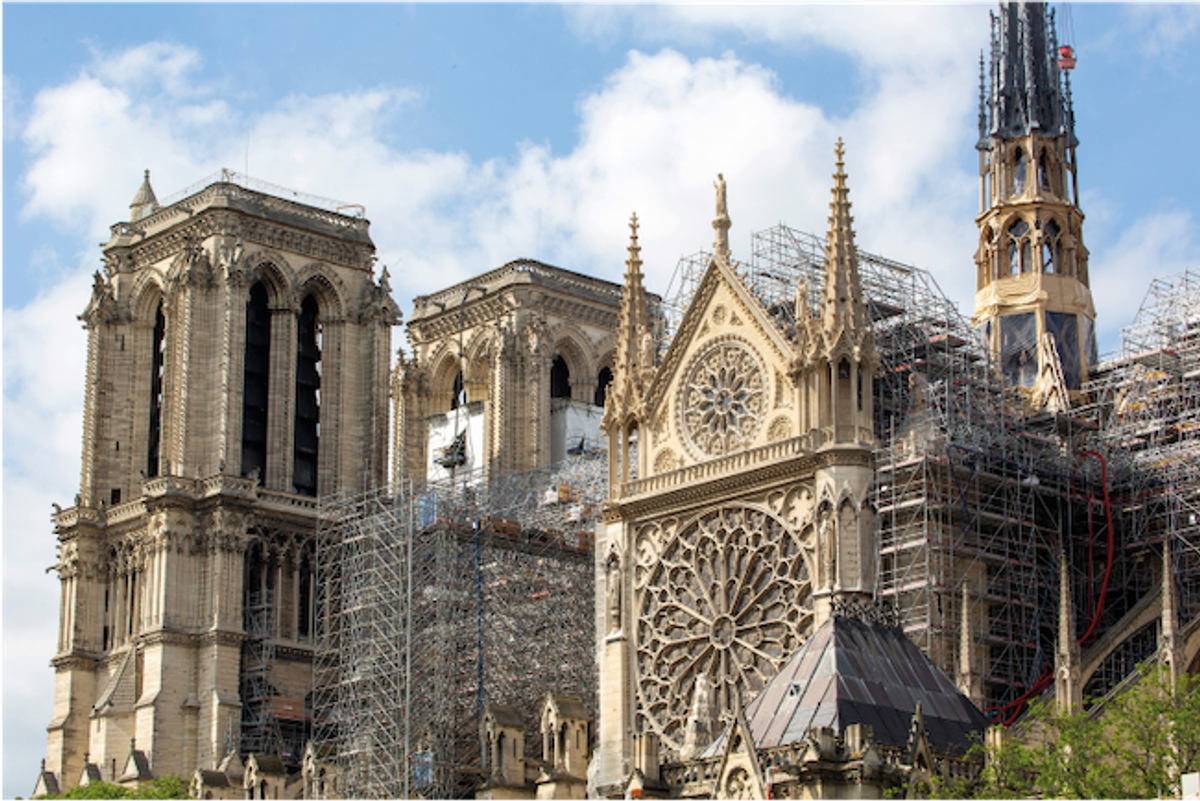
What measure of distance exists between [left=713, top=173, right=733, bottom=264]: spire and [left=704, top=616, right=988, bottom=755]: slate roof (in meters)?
12.5

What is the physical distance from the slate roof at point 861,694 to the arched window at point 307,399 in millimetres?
37522

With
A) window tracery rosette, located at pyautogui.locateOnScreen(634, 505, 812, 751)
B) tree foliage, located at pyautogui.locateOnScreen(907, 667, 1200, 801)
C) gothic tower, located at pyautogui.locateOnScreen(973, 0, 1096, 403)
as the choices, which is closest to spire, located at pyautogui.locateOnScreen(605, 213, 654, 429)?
window tracery rosette, located at pyautogui.locateOnScreen(634, 505, 812, 751)

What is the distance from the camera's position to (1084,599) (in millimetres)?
45656

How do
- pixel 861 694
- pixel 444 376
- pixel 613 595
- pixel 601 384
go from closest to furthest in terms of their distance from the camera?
pixel 861 694
pixel 613 595
pixel 444 376
pixel 601 384

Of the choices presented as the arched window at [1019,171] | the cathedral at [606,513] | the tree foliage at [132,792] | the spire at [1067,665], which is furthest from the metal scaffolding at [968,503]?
the tree foliage at [132,792]

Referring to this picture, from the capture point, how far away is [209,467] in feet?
218

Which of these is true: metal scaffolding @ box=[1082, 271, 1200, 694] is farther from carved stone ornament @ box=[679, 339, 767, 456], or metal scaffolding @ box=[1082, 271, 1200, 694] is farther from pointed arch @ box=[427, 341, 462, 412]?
pointed arch @ box=[427, 341, 462, 412]

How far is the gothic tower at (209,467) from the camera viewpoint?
211 ft

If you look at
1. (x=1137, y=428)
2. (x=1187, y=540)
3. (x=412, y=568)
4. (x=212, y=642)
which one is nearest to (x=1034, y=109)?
(x=1137, y=428)

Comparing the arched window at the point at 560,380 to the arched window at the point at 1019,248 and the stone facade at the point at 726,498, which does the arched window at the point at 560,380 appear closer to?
the arched window at the point at 1019,248

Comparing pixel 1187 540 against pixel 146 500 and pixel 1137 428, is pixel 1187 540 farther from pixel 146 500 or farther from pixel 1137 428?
pixel 146 500

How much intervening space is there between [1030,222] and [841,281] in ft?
46.0

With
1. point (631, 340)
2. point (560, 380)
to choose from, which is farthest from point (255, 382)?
point (631, 340)

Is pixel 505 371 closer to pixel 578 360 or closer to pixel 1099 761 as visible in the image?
pixel 578 360
